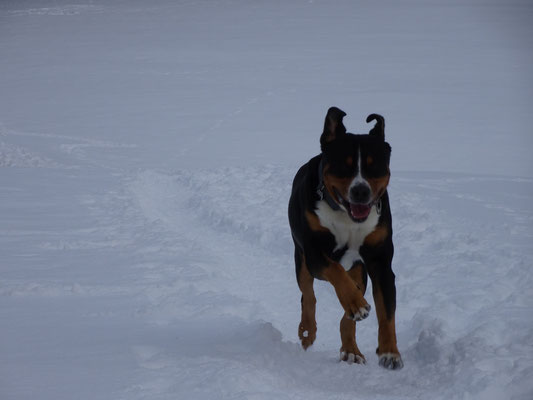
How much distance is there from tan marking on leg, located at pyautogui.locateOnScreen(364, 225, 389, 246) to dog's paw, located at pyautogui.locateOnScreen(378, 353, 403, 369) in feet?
2.55

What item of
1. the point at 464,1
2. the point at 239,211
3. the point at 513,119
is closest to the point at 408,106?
the point at 513,119

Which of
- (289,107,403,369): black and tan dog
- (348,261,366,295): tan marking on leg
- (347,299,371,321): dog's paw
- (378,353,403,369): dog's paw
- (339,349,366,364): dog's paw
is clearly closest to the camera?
(347,299,371,321): dog's paw

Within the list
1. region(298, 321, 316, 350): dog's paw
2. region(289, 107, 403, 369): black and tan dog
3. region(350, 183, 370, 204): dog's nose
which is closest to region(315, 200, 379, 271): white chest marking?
region(289, 107, 403, 369): black and tan dog

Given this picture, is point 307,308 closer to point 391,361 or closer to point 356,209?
point 391,361

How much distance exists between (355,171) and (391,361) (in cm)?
135

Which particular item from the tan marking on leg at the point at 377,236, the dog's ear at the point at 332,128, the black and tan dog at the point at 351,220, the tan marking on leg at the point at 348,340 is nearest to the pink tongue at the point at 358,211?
the black and tan dog at the point at 351,220

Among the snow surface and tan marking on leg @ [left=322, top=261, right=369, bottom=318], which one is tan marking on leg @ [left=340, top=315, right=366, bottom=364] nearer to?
the snow surface

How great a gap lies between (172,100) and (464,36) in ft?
76.5

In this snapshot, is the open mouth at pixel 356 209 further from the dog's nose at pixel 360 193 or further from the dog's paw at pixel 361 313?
the dog's paw at pixel 361 313

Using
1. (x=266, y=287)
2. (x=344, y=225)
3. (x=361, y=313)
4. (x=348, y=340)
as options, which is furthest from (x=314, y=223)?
(x=266, y=287)

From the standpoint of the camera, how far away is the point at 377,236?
4.99 m

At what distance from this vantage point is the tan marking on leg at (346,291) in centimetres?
454

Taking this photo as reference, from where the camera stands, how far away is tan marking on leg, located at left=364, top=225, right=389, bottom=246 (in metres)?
4.96

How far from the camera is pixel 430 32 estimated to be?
4556 centimetres
